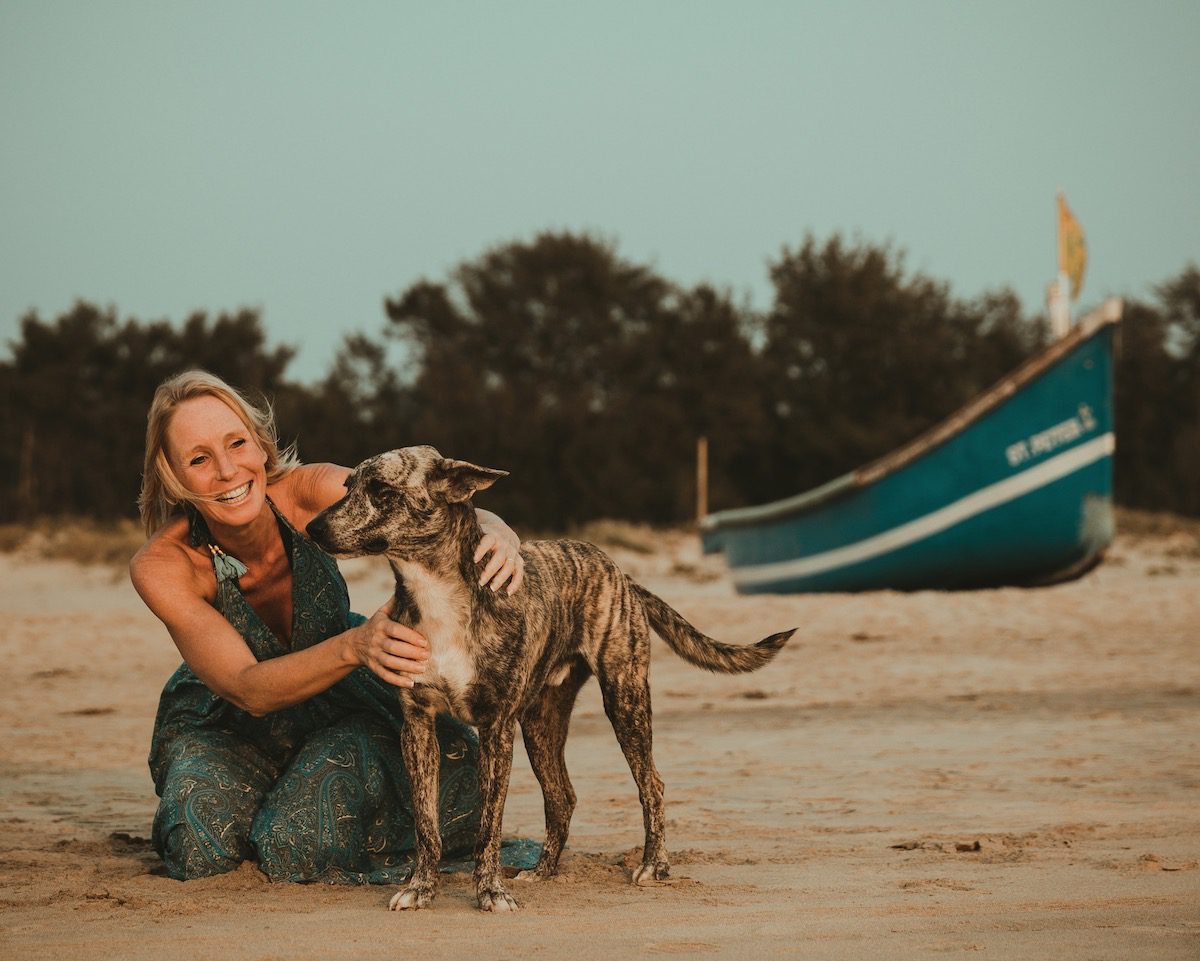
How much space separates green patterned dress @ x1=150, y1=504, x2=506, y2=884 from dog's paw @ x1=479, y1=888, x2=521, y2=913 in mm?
654

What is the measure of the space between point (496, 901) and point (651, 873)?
63 cm

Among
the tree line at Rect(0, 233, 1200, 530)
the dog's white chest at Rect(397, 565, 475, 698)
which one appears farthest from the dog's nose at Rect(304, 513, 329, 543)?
the tree line at Rect(0, 233, 1200, 530)

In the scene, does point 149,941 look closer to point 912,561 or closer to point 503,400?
point 912,561

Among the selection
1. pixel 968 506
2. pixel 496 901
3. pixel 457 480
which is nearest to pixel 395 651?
pixel 457 480

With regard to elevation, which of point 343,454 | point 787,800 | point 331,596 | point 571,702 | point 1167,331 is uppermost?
point 1167,331

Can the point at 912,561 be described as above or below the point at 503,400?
below

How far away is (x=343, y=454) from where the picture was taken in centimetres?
3145

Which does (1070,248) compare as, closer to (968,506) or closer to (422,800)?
(968,506)

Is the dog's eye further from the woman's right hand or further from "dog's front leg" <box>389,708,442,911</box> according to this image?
"dog's front leg" <box>389,708,442,911</box>

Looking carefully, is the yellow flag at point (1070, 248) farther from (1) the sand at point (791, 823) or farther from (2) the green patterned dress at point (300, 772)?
(2) the green patterned dress at point (300, 772)

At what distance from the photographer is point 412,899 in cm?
412

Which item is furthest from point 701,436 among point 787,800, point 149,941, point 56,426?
point 149,941

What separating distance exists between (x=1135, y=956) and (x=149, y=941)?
99.8 inches

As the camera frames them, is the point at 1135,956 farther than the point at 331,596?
No
